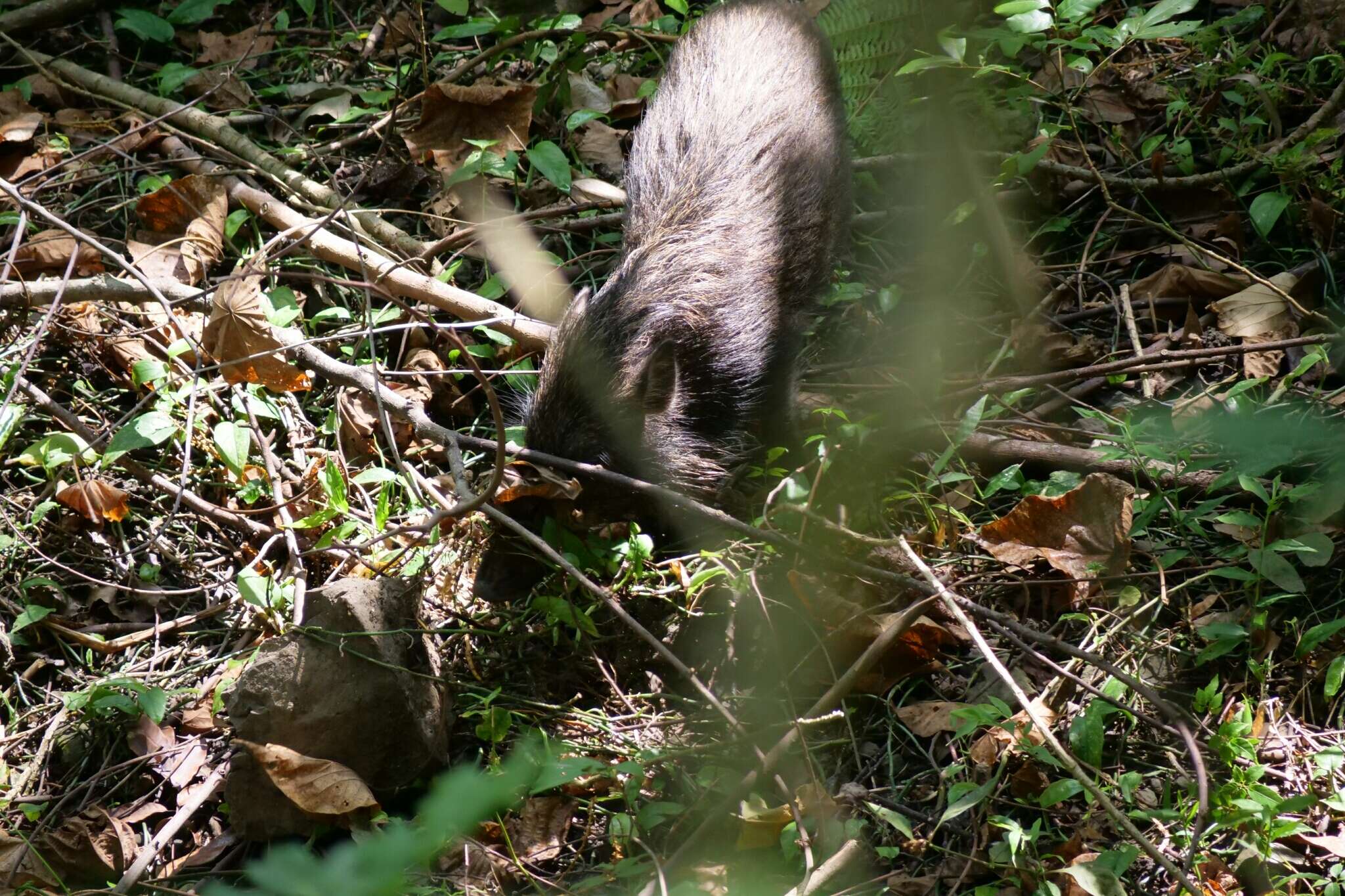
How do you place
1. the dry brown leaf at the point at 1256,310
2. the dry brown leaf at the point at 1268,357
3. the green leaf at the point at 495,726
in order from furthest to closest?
the dry brown leaf at the point at 1256,310
the dry brown leaf at the point at 1268,357
the green leaf at the point at 495,726

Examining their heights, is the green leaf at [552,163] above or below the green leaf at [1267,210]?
above

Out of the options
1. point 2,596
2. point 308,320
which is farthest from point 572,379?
point 2,596

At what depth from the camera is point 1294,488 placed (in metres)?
3.39

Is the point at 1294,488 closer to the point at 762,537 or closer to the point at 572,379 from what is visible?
the point at 762,537

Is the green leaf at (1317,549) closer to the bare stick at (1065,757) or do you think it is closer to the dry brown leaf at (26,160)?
the bare stick at (1065,757)

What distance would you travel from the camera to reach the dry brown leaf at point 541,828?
125 inches

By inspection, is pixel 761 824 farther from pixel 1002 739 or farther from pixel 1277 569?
pixel 1277 569

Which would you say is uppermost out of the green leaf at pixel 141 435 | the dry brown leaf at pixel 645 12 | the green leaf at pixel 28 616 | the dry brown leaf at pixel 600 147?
the dry brown leaf at pixel 645 12

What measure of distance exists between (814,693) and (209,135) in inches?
164

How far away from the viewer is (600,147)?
5.54m

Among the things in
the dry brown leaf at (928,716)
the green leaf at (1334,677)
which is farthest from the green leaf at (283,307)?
the green leaf at (1334,677)

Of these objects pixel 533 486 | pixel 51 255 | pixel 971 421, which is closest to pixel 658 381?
pixel 533 486

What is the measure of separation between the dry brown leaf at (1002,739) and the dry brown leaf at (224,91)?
4.90 m

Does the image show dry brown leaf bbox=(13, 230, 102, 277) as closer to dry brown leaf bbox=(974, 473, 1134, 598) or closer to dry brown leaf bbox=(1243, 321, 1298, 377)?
dry brown leaf bbox=(974, 473, 1134, 598)
